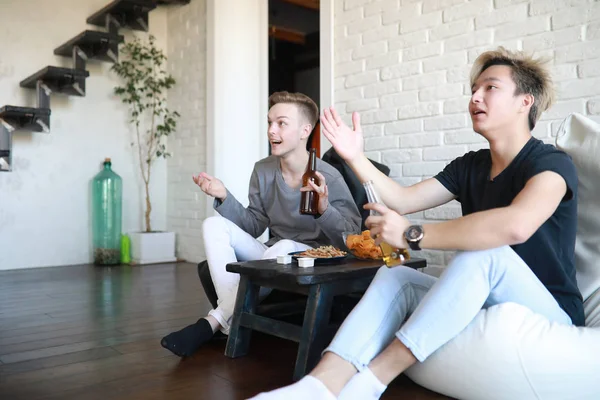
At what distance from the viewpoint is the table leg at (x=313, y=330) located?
1703 millimetres

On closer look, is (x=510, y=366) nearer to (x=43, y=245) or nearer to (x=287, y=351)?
(x=287, y=351)

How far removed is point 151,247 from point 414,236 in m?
3.73

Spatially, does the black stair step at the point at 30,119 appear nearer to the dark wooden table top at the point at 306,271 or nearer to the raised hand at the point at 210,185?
the raised hand at the point at 210,185

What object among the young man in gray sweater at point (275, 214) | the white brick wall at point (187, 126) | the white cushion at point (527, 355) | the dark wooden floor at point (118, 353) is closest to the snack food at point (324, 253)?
the young man in gray sweater at point (275, 214)

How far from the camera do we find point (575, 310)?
1.48 meters

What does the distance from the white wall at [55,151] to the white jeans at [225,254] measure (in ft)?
9.53

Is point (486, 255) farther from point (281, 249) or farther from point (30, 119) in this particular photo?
point (30, 119)

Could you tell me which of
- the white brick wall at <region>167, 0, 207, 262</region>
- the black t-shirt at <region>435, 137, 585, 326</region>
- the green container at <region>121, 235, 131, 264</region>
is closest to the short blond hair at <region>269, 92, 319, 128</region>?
the black t-shirt at <region>435, 137, 585, 326</region>

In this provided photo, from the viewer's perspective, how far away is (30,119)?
4270mm

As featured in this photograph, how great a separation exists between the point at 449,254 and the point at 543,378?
1616mm

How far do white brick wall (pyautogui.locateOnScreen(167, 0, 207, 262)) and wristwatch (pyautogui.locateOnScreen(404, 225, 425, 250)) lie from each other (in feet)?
11.4

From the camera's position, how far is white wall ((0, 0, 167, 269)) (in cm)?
439

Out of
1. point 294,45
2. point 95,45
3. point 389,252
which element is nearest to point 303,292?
point 389,252

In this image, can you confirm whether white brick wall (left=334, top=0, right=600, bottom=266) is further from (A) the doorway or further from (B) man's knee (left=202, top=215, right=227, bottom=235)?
(A) the doorway
